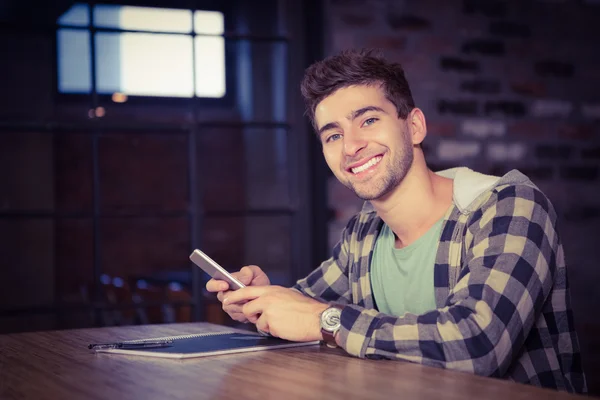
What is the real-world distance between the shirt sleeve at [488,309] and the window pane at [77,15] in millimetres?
2128

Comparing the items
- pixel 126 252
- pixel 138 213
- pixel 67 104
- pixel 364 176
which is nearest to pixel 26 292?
pixel 138 213

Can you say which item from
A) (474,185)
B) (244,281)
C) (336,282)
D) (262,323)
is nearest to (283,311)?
(262,323)

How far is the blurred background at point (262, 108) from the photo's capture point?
10.5ft

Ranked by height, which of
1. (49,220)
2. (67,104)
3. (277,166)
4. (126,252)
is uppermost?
(67,104)

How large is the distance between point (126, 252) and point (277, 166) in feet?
16.0

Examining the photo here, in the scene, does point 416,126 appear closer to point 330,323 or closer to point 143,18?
point 330,323

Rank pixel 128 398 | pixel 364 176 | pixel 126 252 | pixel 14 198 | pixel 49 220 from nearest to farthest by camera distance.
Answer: pixel 128 398
pixel 364 176
pixel 14 198
pixel 49 220
pixel 126 252

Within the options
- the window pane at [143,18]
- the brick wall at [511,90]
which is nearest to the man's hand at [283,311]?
the brick wall at [511,90]

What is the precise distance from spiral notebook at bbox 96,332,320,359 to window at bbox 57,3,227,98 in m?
1.74

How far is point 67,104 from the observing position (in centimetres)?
322

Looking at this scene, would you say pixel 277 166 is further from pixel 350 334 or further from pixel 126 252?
pixel 126 252

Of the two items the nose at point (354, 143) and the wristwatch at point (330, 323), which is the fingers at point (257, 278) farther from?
the wristwatch at point (330, 323)

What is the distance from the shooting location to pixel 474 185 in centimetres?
186

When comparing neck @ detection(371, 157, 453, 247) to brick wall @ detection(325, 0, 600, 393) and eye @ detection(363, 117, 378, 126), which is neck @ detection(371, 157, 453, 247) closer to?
eye @ detection(363, 117, 378, 126)
